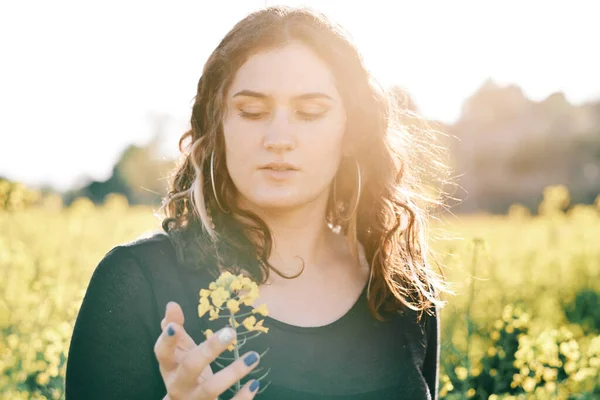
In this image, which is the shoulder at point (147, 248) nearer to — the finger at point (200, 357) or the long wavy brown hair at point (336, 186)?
the long wavy brown hair at point (336, 186)

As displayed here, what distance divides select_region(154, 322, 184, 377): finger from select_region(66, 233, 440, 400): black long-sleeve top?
511 millimetres

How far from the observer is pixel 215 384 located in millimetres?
1070

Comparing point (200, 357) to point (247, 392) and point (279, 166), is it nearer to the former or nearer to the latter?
point (247, 392)

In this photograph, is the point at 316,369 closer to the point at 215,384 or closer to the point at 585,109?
the point at 215,384

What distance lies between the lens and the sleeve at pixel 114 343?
62.9 inches

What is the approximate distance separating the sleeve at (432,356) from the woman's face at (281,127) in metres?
0.61

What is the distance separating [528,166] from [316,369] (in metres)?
18.6

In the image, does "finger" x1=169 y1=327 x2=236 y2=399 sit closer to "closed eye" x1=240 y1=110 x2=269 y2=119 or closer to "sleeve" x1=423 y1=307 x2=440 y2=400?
"closed eye" x1=240 y1=110 x2=269 y2=119

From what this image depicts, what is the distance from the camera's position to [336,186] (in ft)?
7.31

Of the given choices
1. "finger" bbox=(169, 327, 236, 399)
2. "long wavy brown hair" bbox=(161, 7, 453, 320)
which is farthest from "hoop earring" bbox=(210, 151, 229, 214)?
"finger" bbox=(169, 327, 236, 399)

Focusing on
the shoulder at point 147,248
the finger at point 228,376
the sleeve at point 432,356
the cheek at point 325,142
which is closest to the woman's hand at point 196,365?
the finger at point 228,376

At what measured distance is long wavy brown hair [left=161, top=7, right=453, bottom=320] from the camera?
190 cm

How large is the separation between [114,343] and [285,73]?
0.82 m

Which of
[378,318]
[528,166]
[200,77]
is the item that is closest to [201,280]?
[378,318]
